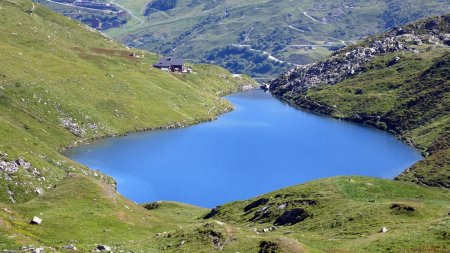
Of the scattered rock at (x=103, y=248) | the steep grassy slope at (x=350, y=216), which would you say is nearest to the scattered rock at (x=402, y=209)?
the steep grassy slope at (x=350, y=216)

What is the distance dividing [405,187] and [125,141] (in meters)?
94.4

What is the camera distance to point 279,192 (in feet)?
285

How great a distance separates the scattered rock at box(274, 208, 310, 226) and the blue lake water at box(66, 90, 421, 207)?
40.0 metres

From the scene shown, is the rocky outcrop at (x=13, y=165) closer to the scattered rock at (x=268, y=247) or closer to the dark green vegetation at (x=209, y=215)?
the dark green vegetation at (x=209, y=215)

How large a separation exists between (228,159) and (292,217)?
254 ft

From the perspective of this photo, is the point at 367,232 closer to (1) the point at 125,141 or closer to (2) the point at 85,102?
(1) the point at 125,141

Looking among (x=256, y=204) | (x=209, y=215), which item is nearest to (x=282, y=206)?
(x=256, y=204)

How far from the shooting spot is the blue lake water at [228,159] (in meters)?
126

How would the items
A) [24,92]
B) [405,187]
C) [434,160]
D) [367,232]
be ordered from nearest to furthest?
1. [367,232]
2. [405,187]
3. [434,160]
4. [24,92]

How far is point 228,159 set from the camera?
503ft

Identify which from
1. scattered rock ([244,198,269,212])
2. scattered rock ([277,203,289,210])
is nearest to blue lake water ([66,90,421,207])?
scattered rock ([244,198,269,212])

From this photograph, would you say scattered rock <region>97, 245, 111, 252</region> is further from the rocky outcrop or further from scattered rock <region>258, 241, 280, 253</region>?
the rocky outcrop

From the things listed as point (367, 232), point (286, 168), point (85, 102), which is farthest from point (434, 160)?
point (85, 102)

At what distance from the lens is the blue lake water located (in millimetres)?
125625
